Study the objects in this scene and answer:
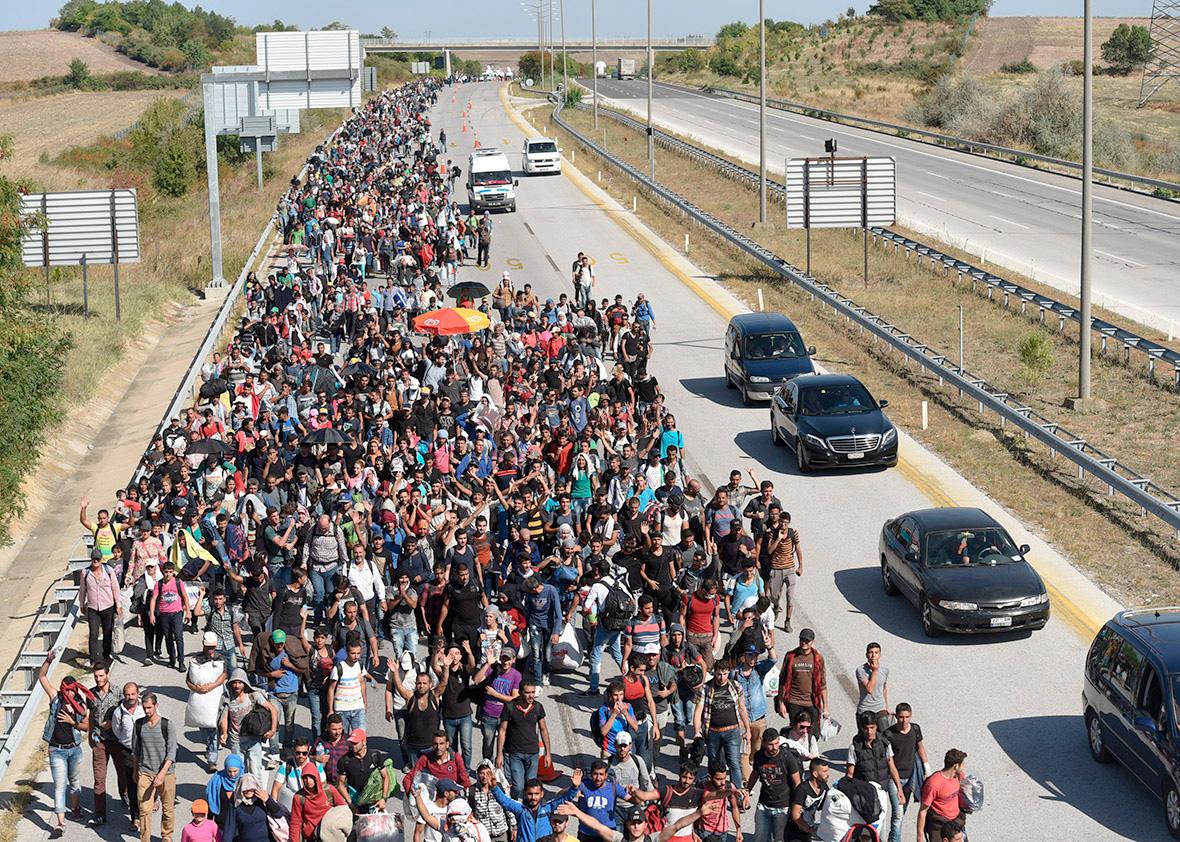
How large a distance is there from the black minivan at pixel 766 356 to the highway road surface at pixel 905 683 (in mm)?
576

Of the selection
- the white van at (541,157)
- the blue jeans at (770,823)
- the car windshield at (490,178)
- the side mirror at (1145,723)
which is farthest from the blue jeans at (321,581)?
the white van at (541,157)

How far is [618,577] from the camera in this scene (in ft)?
→ 57.7

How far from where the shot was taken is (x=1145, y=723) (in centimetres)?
1406

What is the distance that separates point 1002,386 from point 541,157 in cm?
3883

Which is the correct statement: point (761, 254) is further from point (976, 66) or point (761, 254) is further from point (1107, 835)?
point (976, 66)

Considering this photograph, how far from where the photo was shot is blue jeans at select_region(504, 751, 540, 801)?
14.1 metres

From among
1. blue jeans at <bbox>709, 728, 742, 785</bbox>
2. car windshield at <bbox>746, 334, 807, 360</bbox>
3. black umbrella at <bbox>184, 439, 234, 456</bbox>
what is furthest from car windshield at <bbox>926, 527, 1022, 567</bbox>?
car windshield at <bbox>746, 334, 807, 360</bbox>

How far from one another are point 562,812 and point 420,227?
104 feet

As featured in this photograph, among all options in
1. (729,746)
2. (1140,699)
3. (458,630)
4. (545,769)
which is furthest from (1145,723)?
(458,630)

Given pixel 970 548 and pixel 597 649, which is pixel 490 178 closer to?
pixel 970 548

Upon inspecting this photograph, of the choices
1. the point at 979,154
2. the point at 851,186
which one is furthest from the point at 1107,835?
the point at 979,154

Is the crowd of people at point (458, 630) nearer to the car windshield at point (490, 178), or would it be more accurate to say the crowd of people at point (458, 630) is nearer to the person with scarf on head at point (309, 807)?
the person with scarf on head at point (309, 807)

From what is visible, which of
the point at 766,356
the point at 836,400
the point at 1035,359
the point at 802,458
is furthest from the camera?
the point at 1035,359

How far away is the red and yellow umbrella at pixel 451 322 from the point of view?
29.2 metres
